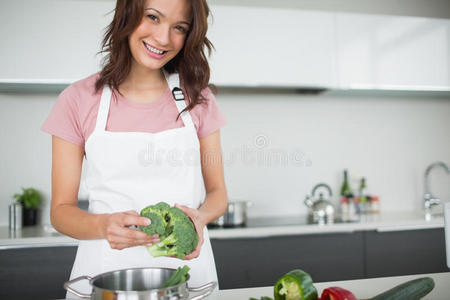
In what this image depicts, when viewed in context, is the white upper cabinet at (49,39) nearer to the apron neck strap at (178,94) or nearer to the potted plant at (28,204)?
the potted plant at (28,204)

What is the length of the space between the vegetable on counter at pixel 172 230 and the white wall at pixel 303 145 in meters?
1.83

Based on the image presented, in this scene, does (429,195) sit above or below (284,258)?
above

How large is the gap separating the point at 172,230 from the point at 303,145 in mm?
2115

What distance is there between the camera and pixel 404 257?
2.49m

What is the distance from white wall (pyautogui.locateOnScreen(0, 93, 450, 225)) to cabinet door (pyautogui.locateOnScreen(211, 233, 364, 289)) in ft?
1.81

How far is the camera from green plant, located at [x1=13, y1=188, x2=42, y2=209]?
2.46m

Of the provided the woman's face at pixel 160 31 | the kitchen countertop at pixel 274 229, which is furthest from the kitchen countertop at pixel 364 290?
the kitchen countertop at pixel 274 229

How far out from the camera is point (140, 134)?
1.33 m

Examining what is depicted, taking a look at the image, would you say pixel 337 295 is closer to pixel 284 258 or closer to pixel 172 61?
pixel 172 61

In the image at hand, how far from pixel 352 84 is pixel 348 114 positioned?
1.53 feet

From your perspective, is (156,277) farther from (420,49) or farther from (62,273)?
(420,49)

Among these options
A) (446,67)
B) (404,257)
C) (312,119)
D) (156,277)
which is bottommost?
(404,257)

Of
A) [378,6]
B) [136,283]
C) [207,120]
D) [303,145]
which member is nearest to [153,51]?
[207,120]

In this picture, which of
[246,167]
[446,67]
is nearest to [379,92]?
[446,67]
